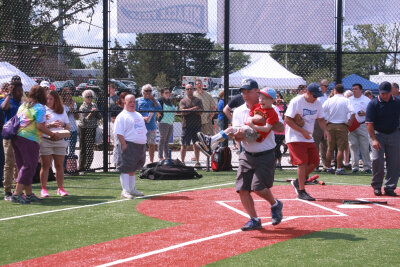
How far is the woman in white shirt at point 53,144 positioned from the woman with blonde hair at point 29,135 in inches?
20.5

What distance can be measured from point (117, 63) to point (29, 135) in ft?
19.7

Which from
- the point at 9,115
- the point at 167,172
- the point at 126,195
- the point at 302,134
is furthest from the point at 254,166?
the point at 167,172

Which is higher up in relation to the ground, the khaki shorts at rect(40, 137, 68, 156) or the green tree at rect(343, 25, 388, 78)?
the green tree at rect(343, 25, 388, 78)

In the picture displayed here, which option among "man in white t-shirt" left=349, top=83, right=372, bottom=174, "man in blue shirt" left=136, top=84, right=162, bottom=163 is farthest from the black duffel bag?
"man in white t-shirt" left=349, top=83, right=372, bottom=174

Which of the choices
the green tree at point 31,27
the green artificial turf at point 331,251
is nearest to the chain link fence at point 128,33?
the green tree at point 31,27

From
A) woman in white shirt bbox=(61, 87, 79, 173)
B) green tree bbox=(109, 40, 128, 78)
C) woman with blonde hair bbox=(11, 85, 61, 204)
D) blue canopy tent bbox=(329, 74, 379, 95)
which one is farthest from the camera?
blue canopy tent bbox=(329, 74, 379, 95)

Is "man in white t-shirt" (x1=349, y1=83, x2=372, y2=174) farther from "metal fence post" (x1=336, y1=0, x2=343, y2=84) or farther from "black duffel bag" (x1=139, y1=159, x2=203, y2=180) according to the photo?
"black duffel bag" (x1=139, y1=159, x2=203, y2=180)

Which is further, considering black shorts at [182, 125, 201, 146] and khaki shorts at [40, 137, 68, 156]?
black shorts at [182, 125, 201, 146]

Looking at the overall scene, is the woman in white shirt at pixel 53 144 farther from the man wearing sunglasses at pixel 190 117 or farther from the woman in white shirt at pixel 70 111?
the man wearing sunglasses at pixel 190 117

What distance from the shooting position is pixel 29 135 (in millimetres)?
8914

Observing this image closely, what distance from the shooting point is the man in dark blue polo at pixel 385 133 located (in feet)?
32.0

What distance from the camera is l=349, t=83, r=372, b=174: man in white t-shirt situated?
13734mm

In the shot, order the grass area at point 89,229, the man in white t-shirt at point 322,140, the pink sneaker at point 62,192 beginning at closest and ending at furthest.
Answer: the grass area at point 89,229, the pink sneaker at point 62,192, the man in white t-shirt at point 322,140

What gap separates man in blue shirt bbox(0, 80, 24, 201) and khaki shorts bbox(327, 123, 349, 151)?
7.35 metres
